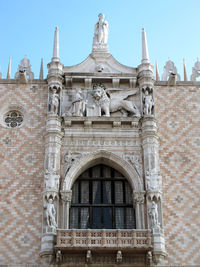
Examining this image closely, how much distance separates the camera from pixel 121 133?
20.2 metres

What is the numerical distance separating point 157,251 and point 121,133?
511 centimetres

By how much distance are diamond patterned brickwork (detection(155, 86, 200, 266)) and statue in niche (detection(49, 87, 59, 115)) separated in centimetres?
424

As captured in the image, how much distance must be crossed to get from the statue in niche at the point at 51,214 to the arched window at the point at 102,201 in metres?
1.03

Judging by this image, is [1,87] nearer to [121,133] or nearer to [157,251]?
[121,133]

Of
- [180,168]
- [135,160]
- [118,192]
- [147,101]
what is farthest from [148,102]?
[118,192]

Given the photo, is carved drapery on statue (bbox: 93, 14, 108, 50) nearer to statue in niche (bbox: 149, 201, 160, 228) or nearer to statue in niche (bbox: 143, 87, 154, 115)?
statue in niche (bbox: 143, 87, 154, 115)

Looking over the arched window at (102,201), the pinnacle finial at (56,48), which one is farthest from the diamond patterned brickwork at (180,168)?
the pinnacle finial at (56,48)

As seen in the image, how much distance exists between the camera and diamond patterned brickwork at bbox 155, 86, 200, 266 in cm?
1816

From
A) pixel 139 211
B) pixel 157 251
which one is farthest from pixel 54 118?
pixel 157 251

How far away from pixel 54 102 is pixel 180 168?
5776 mm

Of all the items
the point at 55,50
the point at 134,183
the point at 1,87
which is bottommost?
the point at 134,183

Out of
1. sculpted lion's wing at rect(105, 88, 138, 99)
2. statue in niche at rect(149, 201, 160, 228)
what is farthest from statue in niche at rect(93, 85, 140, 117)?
statue in niche at rect(149, 201, 160, 228)

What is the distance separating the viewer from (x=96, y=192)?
19422mm

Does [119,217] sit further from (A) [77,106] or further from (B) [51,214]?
(A) [77,106]
